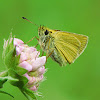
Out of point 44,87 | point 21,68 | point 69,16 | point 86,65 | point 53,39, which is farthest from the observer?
point 69,16

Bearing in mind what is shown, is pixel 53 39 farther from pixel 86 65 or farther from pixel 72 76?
pixel 86 65

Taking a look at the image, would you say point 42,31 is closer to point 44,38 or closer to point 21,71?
point 44,38

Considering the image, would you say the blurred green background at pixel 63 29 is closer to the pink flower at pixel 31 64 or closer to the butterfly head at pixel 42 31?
the butterfly head at pixel 42 31

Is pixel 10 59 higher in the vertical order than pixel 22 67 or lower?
higher

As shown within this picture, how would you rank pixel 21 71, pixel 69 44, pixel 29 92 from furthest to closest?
pixel 69 44
pixel 29 92
pixel 21 71

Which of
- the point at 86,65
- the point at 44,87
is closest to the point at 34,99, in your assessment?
the point at 44,87

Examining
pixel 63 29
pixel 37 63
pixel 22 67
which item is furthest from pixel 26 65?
pixel 63 29

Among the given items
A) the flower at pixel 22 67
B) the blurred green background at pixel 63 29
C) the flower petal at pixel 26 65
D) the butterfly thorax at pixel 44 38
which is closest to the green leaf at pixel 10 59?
the flower at pixel 22 67

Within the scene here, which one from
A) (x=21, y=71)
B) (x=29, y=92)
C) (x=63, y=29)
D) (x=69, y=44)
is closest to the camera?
(x=21, y=71)
